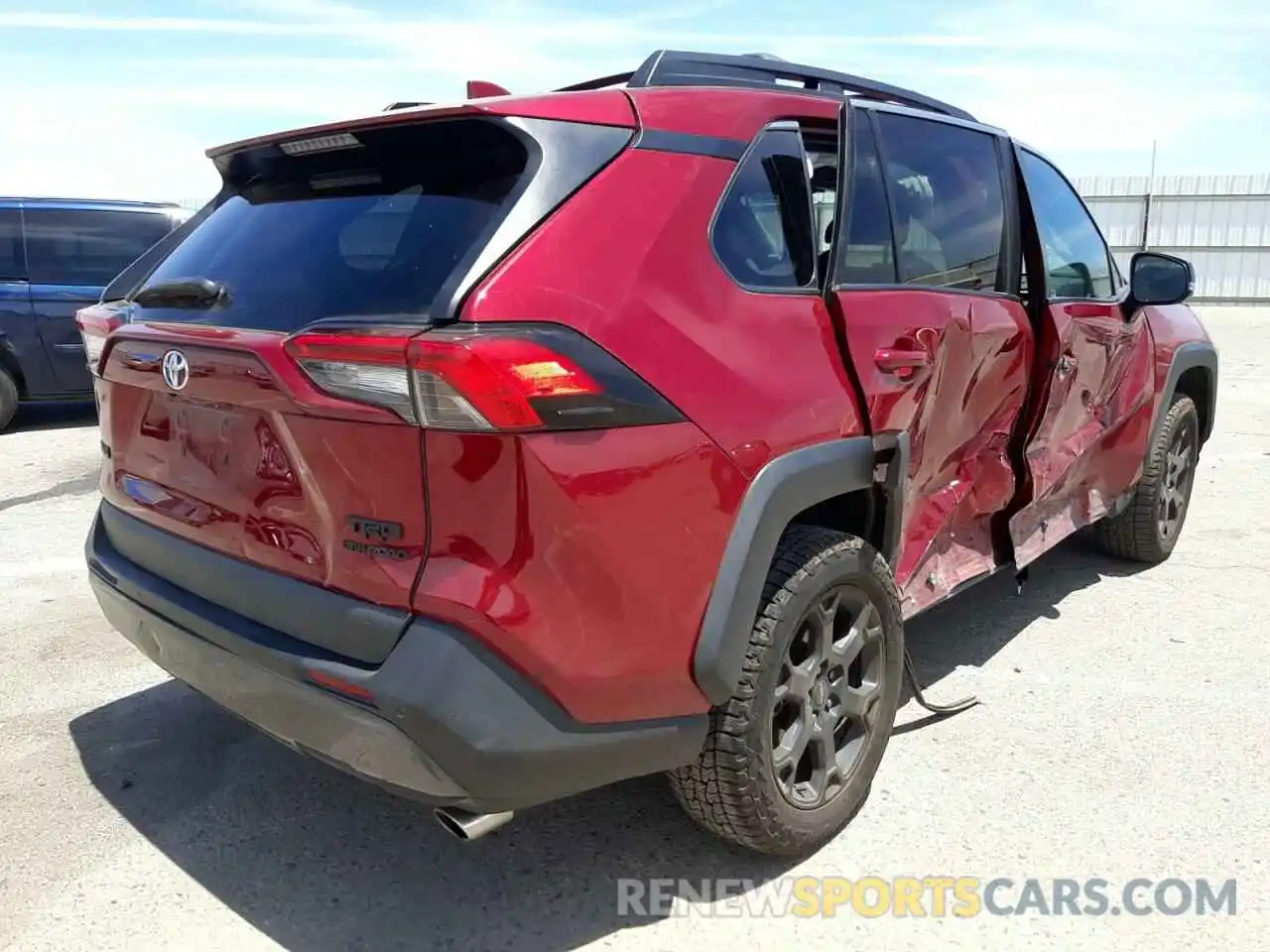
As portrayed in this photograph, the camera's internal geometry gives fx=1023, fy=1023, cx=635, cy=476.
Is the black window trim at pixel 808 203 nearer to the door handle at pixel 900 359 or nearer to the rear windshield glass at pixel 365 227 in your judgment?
the door handle at pixel 900 359

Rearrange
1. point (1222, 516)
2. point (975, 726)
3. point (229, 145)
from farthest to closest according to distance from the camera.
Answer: point (1222, 516) < point (975, 726) < point (229, 145)

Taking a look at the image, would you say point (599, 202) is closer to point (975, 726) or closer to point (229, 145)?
point (229, 145)

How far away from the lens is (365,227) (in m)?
2.19

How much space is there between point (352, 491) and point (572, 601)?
0.47m

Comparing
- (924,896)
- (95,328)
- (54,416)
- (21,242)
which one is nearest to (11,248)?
(21,242)

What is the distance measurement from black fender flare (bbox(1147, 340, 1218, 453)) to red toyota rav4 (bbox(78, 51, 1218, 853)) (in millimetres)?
2011

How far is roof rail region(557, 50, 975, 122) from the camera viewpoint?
2580 mm

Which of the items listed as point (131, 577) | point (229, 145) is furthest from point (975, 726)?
point (229, 145)

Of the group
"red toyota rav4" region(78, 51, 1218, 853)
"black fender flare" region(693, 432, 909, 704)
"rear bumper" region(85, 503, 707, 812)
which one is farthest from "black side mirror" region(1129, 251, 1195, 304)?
"rear bumper" region(85, 503, 707, 812)

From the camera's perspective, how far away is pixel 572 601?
193cm

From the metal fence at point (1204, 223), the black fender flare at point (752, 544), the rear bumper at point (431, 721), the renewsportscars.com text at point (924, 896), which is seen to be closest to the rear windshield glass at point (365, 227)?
the rear bumper at point (431, 721)

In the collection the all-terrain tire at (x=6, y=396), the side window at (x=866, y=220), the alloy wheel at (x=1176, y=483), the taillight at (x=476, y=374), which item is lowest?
the all-terrain tire at (x=6, y=396)

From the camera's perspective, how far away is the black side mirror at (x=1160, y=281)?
4.06 metres

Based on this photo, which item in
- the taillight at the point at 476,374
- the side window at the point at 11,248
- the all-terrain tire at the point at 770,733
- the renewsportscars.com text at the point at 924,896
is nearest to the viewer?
the taillight at the point at 476,374
